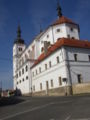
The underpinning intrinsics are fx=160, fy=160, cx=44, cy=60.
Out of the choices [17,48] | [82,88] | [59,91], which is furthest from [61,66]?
[17,48]

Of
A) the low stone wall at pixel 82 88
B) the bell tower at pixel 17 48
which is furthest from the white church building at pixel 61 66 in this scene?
the bell tower at pixel 17 48

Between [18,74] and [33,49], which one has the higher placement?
[33,49]

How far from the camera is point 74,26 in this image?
148ft

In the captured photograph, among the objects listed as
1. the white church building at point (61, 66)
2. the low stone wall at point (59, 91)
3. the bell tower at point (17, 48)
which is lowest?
the low stone wall at point (59, 91)

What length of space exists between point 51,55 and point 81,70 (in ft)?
24.8

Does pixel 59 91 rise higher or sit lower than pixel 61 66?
lower

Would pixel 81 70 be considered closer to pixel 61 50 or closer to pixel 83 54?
pixel 83 54

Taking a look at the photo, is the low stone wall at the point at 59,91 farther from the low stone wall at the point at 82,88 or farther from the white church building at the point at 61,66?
the low stone wall at the point at 82,88

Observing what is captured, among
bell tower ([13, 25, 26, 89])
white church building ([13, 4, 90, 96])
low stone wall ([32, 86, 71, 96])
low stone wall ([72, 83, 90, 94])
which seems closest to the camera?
low stone wall ([72, 83, 90, 94])

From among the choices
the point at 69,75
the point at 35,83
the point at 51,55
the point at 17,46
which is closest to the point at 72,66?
the point at 69,75

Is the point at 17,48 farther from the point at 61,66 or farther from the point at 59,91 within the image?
the point at 59,91

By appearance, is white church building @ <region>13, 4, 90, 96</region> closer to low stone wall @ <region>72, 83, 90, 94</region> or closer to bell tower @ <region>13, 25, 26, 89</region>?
low stone wall @ <region>72, 83, 90, 94</region>

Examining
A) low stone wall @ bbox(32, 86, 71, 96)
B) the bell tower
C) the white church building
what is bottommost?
low stone wall @ bbox(32, 86, 71, 96)

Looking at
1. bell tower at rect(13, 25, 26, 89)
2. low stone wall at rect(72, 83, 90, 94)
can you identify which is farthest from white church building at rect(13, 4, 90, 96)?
bell tower at rect(13, 25, 26, 89)
